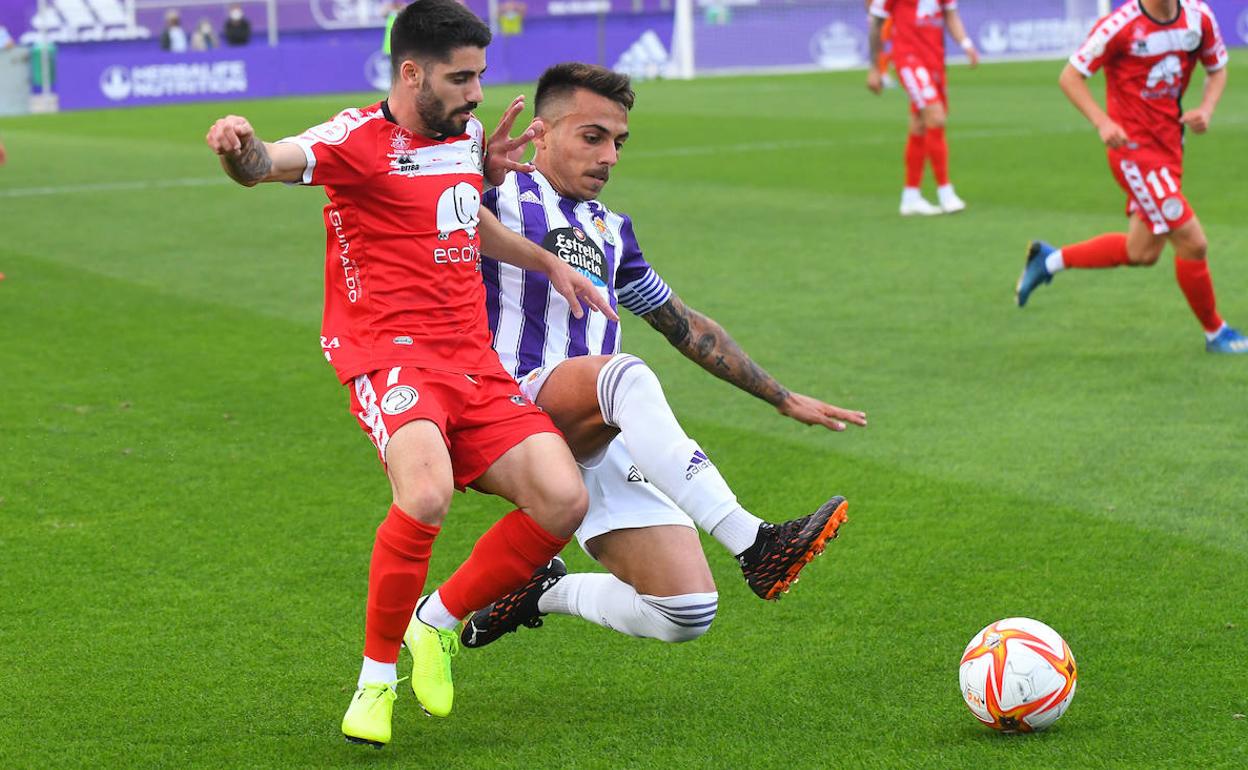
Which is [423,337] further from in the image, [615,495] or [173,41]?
[173,41]

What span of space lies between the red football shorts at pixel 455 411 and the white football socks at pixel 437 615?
408mm

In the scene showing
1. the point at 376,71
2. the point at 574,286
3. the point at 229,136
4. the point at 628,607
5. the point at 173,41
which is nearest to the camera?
the point at 229,136

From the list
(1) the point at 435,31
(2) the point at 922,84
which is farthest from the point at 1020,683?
(2) the point at 922,84

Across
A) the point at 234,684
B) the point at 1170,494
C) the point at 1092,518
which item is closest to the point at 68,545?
the point at 234,684

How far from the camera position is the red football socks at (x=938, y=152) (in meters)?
13.9

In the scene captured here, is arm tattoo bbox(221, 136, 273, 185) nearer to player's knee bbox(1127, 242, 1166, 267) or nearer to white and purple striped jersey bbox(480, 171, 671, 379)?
white and purple striped jersey bbox(480, 171, 671, 379)

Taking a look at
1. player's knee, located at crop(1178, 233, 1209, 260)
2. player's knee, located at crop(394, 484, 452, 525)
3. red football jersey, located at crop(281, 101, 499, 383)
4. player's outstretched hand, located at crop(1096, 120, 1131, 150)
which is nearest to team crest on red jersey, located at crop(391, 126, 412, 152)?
red football jersey, located at crop(281, 101, 499, 383)

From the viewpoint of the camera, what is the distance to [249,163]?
12.5ft

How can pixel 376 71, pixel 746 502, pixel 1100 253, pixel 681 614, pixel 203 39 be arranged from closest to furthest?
pixel 681 614 → pixel 746 502 → pixel 1100 253 → pixel 376 71 → pixel 203 39

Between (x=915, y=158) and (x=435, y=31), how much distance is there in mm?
10348

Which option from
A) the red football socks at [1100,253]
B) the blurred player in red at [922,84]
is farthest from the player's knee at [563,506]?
the blurred player in red at [922,84]

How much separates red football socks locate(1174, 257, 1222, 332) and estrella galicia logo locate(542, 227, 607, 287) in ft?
16.0

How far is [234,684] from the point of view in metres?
4.54

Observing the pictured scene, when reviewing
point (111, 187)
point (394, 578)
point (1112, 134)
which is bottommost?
point (111, 187)
